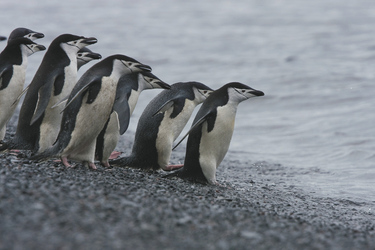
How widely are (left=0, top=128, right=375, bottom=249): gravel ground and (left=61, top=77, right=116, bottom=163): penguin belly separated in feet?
0.52

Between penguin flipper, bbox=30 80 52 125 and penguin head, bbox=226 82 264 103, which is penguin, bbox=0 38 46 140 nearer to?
penguin flipper, bbox=30 80 52 125

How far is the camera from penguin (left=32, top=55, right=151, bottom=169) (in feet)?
18.0

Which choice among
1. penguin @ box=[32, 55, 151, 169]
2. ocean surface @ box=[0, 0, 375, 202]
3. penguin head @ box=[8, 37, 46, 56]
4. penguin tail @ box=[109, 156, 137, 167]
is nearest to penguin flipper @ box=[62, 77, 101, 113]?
penguin @ box=[32, 55, 151, 169]

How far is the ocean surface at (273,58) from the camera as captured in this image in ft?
31.9

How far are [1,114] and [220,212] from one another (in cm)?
336

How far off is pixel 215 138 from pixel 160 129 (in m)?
0.65

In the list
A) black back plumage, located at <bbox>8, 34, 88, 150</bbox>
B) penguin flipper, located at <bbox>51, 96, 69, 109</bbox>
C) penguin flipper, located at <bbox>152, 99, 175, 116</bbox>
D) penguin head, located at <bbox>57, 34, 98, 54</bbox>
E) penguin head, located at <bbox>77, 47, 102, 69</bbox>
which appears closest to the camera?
penguin flipper, located at <bbox>51, 96, 69, 109</bbox>

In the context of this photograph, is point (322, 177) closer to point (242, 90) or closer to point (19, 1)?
point (242, 90)

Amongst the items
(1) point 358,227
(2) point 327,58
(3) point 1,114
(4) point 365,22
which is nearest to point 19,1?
(4) point 365,22

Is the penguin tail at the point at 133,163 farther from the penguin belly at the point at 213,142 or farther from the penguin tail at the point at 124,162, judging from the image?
the penguin belly at the point at 213,142

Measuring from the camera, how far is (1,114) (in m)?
6.40

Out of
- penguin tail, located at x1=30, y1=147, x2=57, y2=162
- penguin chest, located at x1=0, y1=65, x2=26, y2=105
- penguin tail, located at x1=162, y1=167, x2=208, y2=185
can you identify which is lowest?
penguin tail, located at x1=162, y1=167, x2=208, y2=185

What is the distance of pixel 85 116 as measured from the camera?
5488 millimetres

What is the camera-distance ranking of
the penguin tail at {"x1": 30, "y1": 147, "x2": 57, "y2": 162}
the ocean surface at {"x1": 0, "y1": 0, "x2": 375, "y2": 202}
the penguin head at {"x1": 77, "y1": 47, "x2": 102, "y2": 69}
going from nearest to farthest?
1. the penguin tail at {"x1": 30, "y1": 147, "x2": 57, "y2": 162}
2. the penguin head at {"x1": 77, "y1": 47, "x2": 102, "y2": 69}
3. the ocean surface at {"x1": 0, "y1": 0, "x2": 375, "y2": 202}
